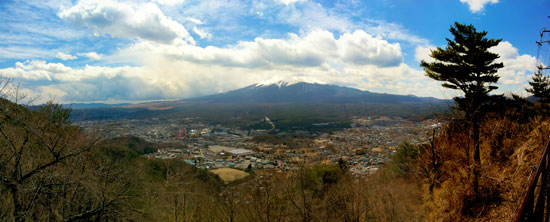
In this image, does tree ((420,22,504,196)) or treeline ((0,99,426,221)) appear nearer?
treeline ((0,99,426,221))

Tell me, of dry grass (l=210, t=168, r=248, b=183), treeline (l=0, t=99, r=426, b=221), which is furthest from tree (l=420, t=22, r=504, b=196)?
dry grass (l=210, t=168, r=248, b=183)

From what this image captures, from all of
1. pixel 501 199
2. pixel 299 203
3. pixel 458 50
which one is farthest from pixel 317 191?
pixel 458 50

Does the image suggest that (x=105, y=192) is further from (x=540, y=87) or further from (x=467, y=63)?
(x=540, y=87)

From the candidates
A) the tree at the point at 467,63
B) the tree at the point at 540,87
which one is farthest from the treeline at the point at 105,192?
the tree at the point at 540,87

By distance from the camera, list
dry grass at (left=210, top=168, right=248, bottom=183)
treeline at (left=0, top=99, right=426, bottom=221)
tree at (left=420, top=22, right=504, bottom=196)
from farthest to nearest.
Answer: dry grass at (left=210, top=168, right=248, bottom=183)
tree at (left=420, top=22, right=504, bottom=196)
treeline at (left=0, top=99, right=426, bottom=221)

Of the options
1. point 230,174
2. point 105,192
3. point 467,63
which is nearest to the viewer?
point 105,192

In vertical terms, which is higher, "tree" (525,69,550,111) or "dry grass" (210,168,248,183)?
"tree" (525,69,550,111)

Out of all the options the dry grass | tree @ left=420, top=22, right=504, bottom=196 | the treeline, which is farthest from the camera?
the dry grass

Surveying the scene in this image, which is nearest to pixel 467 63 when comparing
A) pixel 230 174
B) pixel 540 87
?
pixel 540 87

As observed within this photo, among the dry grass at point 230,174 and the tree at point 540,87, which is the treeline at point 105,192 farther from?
the tree at point 540,87

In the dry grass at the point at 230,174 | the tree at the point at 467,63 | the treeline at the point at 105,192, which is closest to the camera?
the treeline at the point at 105,192

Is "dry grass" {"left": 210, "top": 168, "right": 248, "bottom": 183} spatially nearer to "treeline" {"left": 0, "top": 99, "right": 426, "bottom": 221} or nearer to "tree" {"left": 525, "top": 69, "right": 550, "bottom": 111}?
"treeline" {"left": 0, "top": 99, "right": 426, "bottom": 221}

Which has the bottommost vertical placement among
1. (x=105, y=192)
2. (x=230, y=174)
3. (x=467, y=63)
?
(x=230, y=174)
